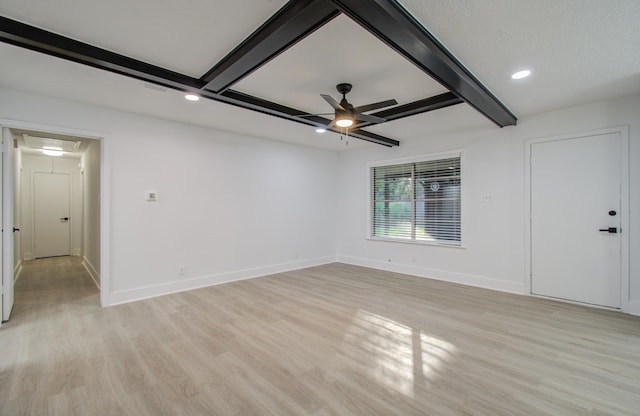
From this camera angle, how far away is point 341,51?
2.46 meters

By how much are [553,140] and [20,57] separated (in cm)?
613

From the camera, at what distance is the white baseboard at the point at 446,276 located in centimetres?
443

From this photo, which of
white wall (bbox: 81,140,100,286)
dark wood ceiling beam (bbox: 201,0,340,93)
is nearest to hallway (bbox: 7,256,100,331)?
white wall (bbox: 81,140,100,286)

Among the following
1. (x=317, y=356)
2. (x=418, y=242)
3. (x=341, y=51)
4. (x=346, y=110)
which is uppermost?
(x=341, y=51)

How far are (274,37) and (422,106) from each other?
2244 millimetres

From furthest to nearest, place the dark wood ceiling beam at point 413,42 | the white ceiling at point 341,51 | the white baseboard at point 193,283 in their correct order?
the white baseboard at point 193,283
the white ceiling at point 341,51
the dark wood ceiling beam at point 413,42

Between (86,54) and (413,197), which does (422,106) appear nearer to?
(413,197)

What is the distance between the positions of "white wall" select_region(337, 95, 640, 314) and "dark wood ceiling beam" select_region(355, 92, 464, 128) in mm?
1657

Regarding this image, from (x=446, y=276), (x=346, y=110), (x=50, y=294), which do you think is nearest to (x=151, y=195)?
(x=50, y=294)

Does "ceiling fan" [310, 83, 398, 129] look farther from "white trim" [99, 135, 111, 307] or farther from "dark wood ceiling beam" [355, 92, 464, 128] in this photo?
"white trim" [99, 135, 111, 307]

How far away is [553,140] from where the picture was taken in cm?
405

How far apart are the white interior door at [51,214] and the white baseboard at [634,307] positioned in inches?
445

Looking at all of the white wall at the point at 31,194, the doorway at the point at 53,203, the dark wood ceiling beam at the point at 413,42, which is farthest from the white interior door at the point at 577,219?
the white wall at the point at 31,194

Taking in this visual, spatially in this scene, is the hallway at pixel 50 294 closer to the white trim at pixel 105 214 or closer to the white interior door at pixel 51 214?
the white trim at pixel 105 214
